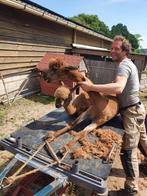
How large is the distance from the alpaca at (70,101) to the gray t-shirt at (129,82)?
53cm

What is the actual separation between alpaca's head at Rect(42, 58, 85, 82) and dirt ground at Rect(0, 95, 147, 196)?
135 cm

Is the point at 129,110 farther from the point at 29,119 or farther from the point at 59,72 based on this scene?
the point at 29,119

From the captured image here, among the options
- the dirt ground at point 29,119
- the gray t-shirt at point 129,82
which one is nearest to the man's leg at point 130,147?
the gray t-shirt at point 129,82

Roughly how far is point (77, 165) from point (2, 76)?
22.5 feet

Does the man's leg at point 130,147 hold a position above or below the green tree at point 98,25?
below

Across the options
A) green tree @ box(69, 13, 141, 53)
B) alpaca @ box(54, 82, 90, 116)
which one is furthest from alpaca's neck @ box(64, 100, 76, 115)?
green tree @ box(69, 13, 141, 53)

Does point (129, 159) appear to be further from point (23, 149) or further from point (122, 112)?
point (23, 149)

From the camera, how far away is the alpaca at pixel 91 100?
303cm

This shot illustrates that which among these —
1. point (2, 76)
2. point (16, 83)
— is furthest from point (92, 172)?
point (16, 83)

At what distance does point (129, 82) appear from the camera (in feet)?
11.6

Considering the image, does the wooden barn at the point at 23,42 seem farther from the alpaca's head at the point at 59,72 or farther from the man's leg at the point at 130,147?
the man's leg at the point at 130,147

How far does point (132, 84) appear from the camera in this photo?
3543mm

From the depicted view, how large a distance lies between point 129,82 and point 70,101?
0.90 metres

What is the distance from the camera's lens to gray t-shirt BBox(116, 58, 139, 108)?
11.0ft
